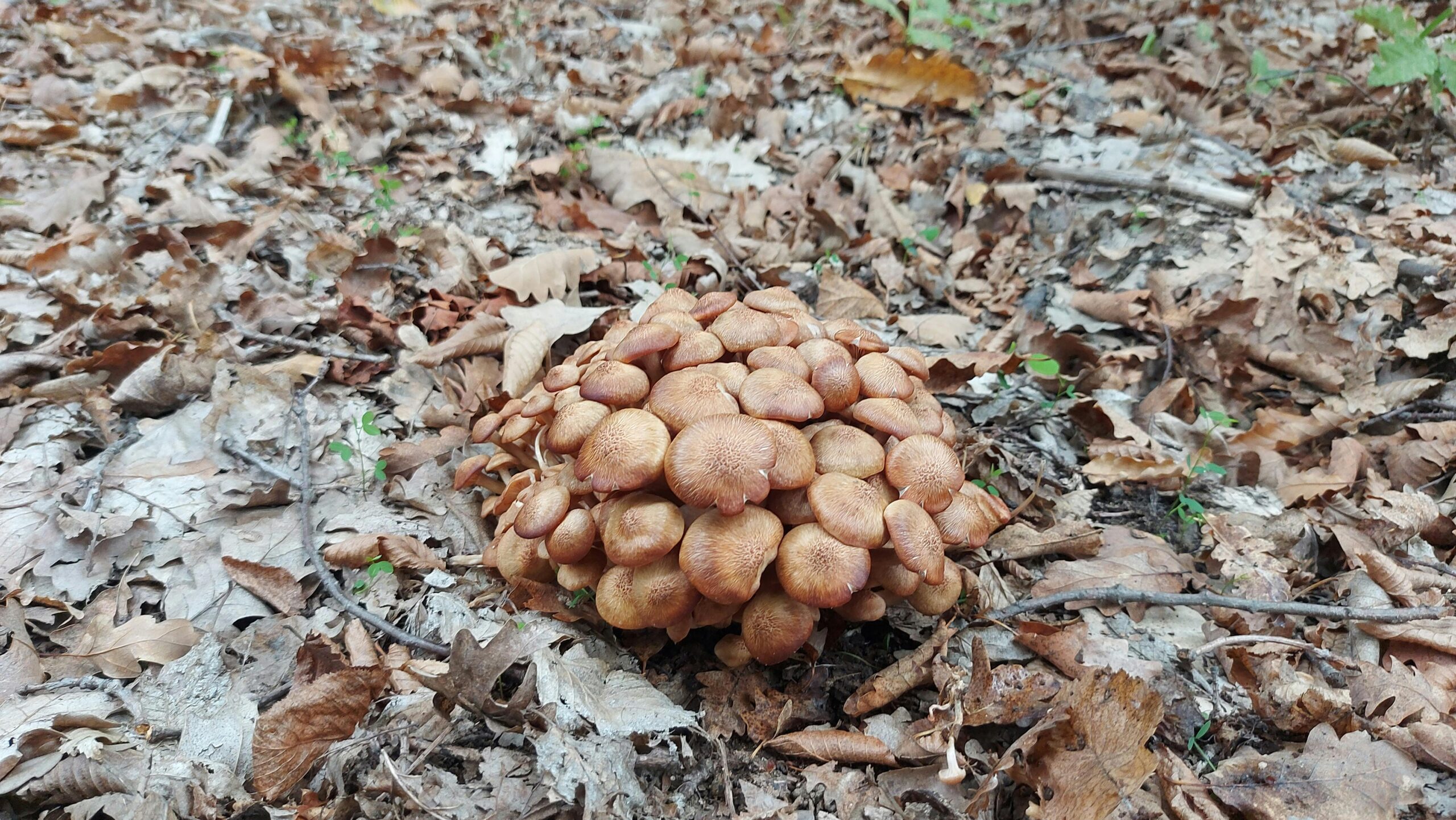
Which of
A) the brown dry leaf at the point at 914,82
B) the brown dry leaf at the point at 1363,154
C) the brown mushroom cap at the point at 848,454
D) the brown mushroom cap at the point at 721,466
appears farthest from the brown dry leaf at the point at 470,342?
the brown dry leaf at the point at 1363,154

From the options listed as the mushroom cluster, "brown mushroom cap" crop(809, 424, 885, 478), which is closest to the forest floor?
the mushroom cluster

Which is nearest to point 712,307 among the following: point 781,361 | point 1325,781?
point 781,361

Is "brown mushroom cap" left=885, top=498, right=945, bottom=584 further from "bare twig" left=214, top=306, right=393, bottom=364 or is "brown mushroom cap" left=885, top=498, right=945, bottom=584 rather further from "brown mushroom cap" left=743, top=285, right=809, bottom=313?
"bare twig" left=214, top=306, right=393, bottom=364

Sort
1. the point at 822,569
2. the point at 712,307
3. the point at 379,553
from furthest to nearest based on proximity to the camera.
Result: the point at 712,307, the point at 379,553, the point at 822,569

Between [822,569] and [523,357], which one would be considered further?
[523,357]

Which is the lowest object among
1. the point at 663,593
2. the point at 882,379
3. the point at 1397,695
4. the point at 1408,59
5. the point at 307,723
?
the point at 1397,695

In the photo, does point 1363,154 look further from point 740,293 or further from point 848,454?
point 848,454
